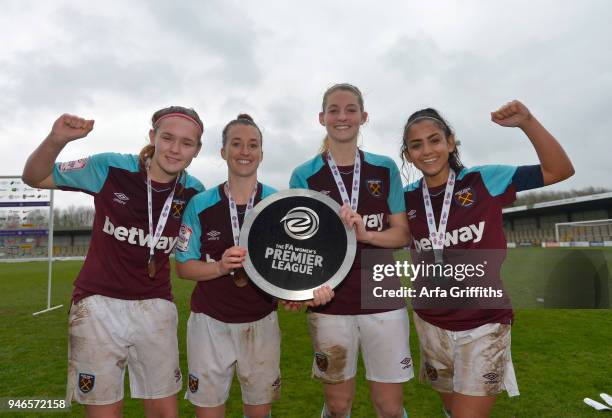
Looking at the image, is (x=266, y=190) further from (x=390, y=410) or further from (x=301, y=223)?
(x=390, y=410)

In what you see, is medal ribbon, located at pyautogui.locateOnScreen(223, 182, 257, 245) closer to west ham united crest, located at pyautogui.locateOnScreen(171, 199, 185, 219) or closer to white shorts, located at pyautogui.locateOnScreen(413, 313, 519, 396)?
west ham united crest, located at pyautogui.locateOnScreen(171, 199, 185, 219)

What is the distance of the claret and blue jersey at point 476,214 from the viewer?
2.55 metres

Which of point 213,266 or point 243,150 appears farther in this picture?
point 243,150

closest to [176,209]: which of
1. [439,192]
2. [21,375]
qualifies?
[439,192]

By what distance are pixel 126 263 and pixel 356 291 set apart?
162cm

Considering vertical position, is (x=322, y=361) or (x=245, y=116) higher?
(x=245, y=116)

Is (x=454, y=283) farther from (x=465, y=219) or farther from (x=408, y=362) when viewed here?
(x=408, y=362)

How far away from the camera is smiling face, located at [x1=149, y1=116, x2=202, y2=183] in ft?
9.16

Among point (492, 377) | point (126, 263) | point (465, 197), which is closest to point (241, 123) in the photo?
point (126, 263)

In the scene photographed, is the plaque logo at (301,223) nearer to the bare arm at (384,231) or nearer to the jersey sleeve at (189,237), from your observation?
the bare arm at (384,231)

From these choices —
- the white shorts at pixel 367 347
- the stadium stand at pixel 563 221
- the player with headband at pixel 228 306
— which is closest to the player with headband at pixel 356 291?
the white shorts at pixel 367 347

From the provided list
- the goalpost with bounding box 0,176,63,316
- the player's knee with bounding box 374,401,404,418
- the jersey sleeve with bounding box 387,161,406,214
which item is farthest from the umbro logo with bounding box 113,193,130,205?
the goalpost with bounding box 0,176,63,316

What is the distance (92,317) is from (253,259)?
1.15 m

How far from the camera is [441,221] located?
2727mm
